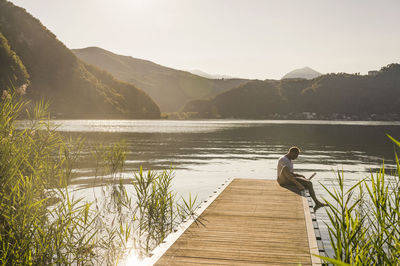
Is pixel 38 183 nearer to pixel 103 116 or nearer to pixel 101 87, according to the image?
pixel 103 116

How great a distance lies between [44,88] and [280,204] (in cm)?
15593

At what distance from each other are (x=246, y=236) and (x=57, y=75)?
16079 cm

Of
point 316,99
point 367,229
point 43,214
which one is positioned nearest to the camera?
point 367,229

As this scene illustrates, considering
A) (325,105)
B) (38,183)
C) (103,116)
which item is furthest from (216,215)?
(103,116)

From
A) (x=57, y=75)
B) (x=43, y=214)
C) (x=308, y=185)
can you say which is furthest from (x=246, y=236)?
(x=57, y=75)

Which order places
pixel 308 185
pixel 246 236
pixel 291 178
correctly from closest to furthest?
1. pixel 246 236
2. pixel 308 185
3. pixel 291 178

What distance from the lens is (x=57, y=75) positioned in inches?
5955

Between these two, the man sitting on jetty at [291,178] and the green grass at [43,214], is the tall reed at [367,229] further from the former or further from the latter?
the man sitting on jetty at [291,178]

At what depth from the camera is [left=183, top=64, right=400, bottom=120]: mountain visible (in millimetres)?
126375

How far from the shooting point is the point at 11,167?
16.6 feet

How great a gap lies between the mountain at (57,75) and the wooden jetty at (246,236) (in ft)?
458

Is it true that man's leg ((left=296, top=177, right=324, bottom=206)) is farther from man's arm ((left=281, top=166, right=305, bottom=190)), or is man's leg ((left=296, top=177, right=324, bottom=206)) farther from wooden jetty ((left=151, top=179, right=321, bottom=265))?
wooden jetty ((left=151, top=179, right=321, bottom=265))

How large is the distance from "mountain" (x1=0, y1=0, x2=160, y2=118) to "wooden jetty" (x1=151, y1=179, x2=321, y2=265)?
5498 inches

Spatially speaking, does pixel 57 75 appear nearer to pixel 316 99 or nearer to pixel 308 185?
pixel 316 99
